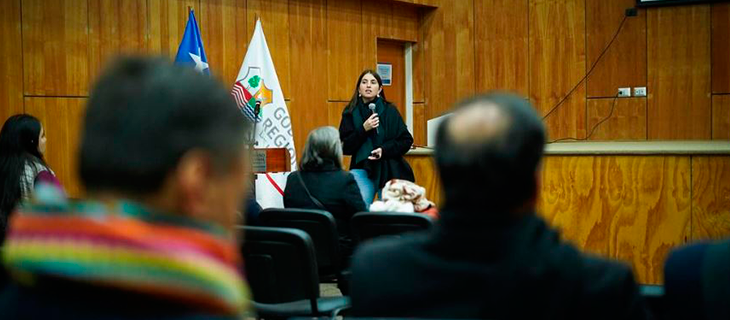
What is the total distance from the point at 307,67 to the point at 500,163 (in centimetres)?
701

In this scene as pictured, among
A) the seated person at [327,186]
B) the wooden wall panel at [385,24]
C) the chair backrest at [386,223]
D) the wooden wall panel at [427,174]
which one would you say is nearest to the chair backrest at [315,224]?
the chair backrest at [386,223]

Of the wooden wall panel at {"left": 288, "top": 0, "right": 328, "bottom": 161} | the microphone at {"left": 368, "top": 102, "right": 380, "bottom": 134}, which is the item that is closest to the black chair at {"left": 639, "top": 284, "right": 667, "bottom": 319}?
the microphone at {"left": 368, "top": 102, "right": 380, "bottom": 134}

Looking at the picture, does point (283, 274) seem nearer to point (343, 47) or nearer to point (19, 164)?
point (19, 164)

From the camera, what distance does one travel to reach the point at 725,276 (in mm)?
1372

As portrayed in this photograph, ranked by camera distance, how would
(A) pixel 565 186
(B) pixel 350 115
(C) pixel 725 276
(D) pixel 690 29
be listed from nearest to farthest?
(C) pixel 725 276 → (A) pixel 565 186 → (B) pixel 350 115 → (D) pixel 690 29

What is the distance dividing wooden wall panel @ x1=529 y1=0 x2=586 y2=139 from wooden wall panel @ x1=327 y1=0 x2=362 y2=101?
85.4 inches

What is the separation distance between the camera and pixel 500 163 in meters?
1.28

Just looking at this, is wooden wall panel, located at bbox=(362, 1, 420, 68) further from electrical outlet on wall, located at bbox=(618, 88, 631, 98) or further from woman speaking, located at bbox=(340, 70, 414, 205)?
woman speaking, located at bbox=(340, 70, 414, 205)

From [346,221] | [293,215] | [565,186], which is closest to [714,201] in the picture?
[565,186]

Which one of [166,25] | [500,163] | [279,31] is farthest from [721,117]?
[500,163]

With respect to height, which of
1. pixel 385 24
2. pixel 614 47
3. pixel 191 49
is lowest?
pixel 191 49

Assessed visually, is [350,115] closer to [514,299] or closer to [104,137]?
[514,299]

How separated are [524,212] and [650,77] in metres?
7.89

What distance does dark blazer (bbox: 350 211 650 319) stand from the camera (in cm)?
123
